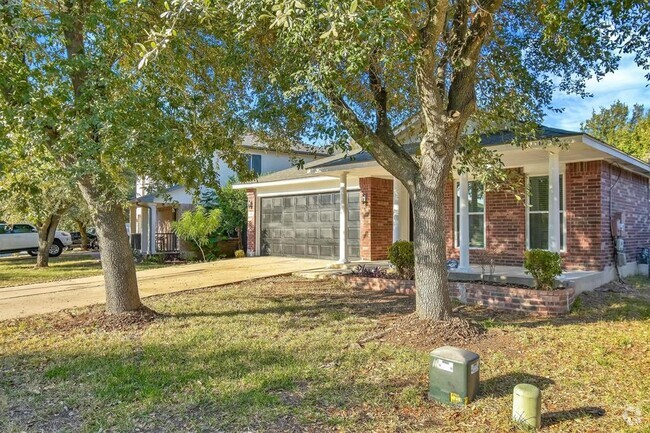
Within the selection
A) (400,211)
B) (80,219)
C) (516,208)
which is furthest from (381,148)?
(80,219)

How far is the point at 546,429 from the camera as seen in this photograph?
3.50 metres

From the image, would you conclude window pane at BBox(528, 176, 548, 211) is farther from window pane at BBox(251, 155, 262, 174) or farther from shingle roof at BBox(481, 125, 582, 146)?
window pane at BBox(251, 155, 262, 174)

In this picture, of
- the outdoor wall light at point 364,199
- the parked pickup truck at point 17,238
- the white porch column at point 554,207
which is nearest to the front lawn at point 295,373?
the white porch column at point 554,207

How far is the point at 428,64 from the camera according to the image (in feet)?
18.2

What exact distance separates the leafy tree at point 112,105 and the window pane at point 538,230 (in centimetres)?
726

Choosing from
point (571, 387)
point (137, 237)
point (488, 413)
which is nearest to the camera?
point (488, 413)

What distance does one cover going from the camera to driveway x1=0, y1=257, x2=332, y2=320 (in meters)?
8.63

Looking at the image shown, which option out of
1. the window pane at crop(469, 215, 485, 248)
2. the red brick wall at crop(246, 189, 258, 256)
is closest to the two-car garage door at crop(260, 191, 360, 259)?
the red brick wall at crop(246, 189, 258, 256)

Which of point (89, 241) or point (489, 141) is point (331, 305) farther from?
point (89, 241)

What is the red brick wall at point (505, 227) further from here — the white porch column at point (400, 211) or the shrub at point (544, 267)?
the shrub at point (544, 267)

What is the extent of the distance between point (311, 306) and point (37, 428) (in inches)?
186

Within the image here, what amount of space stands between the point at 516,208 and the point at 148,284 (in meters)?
8.77

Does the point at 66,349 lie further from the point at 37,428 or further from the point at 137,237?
the point at 137,237

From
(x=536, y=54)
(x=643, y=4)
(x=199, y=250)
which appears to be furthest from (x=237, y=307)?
(x=199, y=250)
